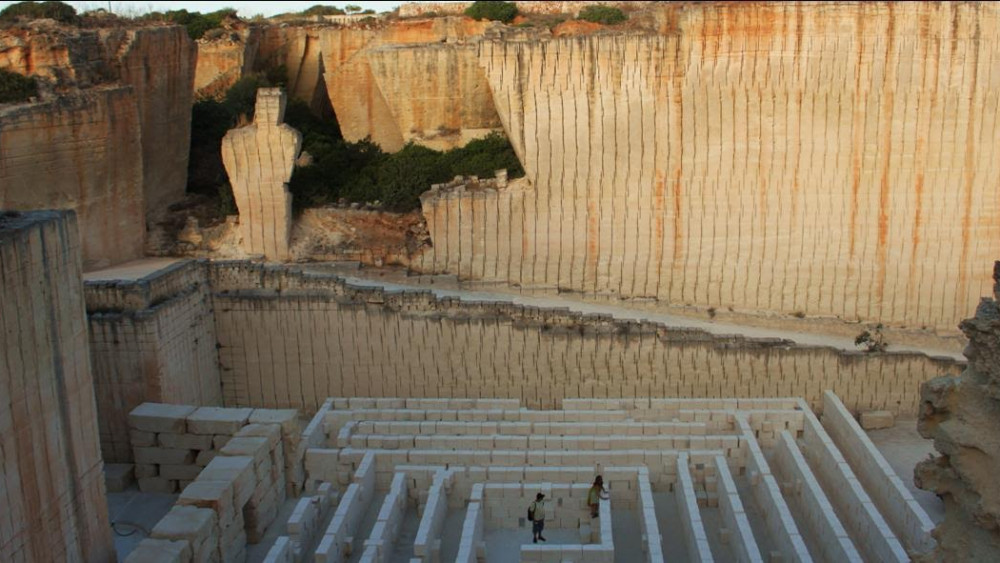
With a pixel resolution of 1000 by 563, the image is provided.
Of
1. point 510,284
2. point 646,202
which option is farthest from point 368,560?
point 646,202

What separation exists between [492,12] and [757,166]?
12.2 m

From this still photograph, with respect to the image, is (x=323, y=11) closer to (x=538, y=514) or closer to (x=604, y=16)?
(x=604, y=16)

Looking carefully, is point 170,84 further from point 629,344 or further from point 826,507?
point 826,507

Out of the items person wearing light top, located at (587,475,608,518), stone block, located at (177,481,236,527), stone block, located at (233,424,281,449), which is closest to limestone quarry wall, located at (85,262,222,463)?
stone block, located at (233,424,281,449)

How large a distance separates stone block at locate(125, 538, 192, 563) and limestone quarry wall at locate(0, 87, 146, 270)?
730cm

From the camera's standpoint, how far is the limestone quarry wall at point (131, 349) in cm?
1233

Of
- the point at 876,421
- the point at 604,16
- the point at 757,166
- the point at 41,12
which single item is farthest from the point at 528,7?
the point at 876,421

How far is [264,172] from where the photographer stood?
16969mm

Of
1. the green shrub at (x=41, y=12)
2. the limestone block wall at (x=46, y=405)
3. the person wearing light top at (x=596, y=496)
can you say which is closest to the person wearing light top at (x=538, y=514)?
the person wearing light top at (x=596, y=496)

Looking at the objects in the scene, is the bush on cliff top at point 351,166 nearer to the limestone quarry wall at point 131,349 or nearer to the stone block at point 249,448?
the limestone quarry wall at point 131,349

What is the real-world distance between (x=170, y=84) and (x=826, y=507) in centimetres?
1315

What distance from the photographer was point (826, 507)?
35.0ft

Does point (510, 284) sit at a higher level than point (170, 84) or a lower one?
lower

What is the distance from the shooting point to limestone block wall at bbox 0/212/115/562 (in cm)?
791
